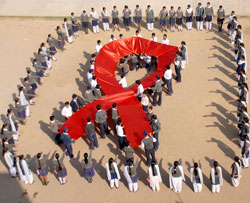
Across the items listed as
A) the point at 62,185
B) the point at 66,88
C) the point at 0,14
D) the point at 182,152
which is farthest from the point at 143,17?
the point at 62,185

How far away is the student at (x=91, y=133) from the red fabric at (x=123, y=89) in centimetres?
55

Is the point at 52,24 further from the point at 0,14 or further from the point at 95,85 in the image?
the point at 95,85

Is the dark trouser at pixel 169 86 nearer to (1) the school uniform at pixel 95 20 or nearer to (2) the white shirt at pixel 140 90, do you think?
(2) the white shirt at pixel 140 90

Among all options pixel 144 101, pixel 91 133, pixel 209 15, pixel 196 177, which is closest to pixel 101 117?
pixel 91 133

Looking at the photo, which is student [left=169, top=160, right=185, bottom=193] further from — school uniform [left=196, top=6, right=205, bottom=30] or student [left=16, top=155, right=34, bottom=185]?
school uniform [left=196, top=6, right=205, bottom=30]

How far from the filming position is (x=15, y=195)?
14.3 metres

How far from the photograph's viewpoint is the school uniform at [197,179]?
13.4m

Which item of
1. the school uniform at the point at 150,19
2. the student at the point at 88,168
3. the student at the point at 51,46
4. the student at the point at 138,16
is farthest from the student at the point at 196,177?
the student at the point at 138,16

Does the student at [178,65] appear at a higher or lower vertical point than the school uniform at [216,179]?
higher

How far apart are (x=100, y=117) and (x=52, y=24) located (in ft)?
36.3

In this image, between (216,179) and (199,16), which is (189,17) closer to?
(199,16)

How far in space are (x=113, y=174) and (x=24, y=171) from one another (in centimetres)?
344

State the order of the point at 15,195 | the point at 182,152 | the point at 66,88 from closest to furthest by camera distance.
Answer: the point at 15,195 → the point at 182,152 → the point at 66,88

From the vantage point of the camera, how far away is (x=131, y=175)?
13531mm
